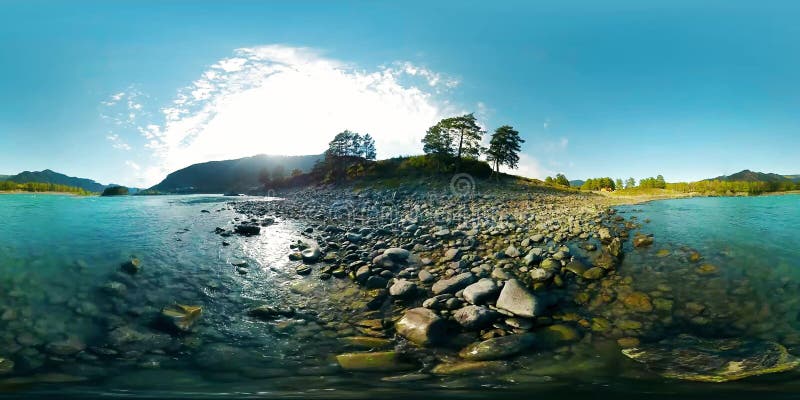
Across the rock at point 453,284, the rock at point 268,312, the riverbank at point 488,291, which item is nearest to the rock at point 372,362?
the riverbank at point 488,291

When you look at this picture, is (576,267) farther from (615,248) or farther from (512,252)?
(615,248)

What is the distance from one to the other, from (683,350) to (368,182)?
42005mm

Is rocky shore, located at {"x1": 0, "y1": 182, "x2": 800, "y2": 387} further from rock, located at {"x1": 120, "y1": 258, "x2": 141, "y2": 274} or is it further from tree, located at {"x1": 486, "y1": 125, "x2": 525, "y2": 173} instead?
tree, located at {"x1": 486, "y1": 125, "x2": 525, "y2": 173}

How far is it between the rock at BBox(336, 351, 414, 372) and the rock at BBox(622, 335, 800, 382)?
3.65 metres

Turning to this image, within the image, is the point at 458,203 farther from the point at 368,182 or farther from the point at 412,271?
the point at 368,182

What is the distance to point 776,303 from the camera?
258 inches

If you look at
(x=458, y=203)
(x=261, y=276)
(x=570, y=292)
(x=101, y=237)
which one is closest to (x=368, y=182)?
(x=458, y=203)

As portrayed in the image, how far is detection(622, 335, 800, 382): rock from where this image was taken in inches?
166

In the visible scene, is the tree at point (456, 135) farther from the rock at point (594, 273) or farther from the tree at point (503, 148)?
the rock at point (594, 273)

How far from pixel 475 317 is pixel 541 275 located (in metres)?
3.01

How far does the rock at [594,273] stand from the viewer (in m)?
7.93

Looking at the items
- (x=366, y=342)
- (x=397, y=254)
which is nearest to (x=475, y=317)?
(x=366, y=342)

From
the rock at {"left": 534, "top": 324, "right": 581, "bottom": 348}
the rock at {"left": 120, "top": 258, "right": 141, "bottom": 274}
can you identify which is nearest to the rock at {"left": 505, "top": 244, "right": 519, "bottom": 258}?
the rock at {"left": 534, "top": 324, "right": 581, "bottom": 348}

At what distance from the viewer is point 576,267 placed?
8406 mm
